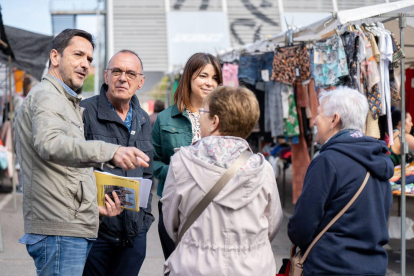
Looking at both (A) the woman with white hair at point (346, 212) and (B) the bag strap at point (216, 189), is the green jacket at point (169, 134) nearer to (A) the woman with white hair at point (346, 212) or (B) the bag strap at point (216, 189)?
(A) the woman with white hair at point (346, 212)

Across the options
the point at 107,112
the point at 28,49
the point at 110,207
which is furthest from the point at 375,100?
the point at 28,49

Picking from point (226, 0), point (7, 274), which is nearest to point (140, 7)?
point (226, 0)

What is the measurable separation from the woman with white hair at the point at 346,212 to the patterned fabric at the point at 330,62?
10.5 feet

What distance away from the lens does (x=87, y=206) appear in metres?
2.38

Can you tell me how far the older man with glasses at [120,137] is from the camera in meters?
3.00

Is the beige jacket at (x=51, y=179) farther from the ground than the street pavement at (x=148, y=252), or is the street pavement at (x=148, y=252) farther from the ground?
the beige jacket at (x=51, y=179)

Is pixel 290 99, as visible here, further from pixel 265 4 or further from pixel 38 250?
pixel 265 4

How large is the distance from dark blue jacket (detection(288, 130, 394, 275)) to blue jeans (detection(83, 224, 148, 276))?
3.11 feet

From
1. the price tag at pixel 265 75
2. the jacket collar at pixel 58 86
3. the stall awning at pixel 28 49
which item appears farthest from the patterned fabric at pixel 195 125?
the stall awning at pixel 28 49

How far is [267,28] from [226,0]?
301 cm

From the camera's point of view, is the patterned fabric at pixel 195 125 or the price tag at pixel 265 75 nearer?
the patterned fabric at pixel 195 125

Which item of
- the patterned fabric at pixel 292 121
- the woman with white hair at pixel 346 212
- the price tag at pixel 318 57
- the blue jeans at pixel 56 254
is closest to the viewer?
the blue jeans at pixel 56 254

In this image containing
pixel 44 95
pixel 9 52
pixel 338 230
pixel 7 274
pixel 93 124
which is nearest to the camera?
pixel 44 95

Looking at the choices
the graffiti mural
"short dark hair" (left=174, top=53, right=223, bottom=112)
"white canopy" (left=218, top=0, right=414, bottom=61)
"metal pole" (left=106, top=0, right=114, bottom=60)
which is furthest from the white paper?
the graffiti mural
